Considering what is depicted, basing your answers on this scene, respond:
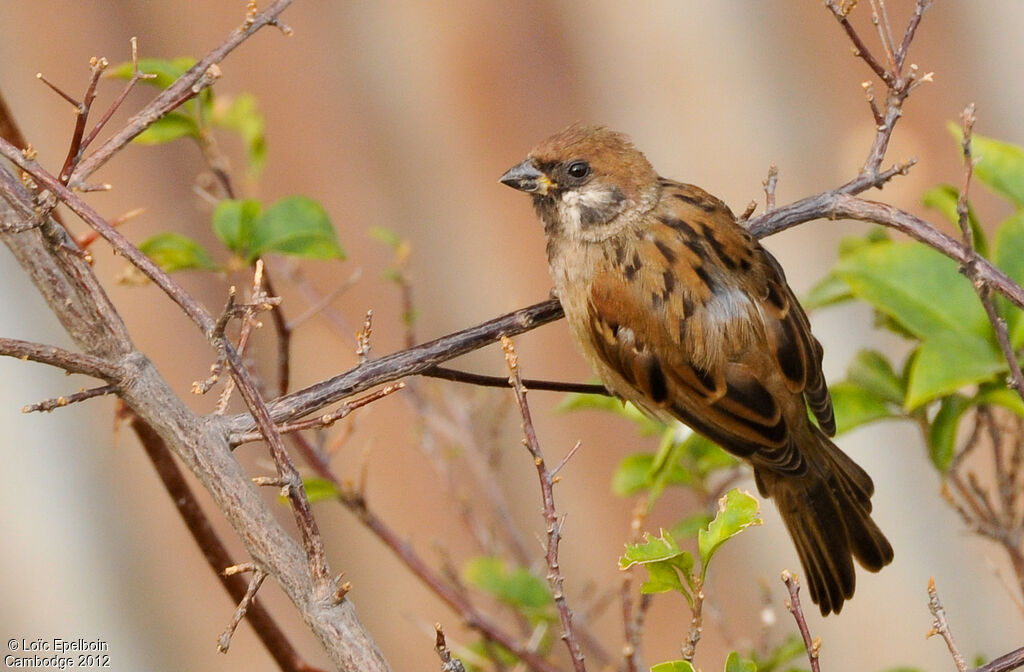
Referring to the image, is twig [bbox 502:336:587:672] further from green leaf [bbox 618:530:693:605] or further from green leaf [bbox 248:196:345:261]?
green leaf [bbox 248:196:345:261]

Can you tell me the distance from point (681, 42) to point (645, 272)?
4.00 ft

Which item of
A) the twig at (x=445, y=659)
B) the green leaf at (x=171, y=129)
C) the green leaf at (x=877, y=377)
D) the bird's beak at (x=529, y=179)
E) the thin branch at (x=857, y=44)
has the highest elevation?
the green leaf at (x=171, y=129)

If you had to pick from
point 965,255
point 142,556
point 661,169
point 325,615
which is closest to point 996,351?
point 965,255

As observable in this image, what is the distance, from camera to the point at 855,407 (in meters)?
1.82

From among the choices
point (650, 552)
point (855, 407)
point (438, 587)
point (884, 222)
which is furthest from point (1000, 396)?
point (438, 587)

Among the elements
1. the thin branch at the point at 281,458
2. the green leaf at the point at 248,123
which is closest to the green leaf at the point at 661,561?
the thin branch at the point at 281,458

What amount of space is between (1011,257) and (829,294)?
0.99 feet

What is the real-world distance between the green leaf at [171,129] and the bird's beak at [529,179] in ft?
2.01

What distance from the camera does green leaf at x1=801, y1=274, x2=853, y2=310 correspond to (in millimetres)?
1882

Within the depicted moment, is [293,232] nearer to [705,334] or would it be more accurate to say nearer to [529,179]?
[529,179]

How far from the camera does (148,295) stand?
3027 millimetres

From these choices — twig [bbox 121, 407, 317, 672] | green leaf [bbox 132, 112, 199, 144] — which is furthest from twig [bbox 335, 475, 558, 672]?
green leaf [bbox 132, 112, 199, 144]

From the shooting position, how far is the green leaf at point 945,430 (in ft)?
5.85

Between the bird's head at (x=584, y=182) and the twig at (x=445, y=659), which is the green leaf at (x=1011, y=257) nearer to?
the bird's head at (x=584, y=182)
